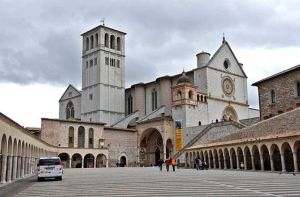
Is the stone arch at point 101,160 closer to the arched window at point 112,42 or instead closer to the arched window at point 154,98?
the arched window at point 154,98

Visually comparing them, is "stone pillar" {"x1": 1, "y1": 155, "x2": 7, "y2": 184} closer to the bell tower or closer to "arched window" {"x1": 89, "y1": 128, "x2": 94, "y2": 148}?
"arched window" {"x1": 89, "y1": 128, "x2": 94, "y2": 148}

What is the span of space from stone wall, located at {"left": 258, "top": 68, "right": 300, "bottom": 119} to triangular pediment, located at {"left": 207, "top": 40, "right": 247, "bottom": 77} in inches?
821

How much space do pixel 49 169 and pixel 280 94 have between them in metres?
26.6

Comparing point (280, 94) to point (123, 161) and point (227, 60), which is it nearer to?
point (227, 60)

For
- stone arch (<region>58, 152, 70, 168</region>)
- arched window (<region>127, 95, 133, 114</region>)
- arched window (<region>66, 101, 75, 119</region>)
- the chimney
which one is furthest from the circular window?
arched window (<region>66, 101, 75, 119</region>)

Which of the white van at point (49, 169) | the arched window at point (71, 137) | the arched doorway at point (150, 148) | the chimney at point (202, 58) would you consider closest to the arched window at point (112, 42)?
the chimney at point (202, 58)

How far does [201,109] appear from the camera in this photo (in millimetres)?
61281

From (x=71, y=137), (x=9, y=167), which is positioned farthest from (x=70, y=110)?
(x=9, y=167)

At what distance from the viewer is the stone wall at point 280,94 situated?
A: 38756 mm

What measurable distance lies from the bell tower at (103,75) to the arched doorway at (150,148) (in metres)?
10.7

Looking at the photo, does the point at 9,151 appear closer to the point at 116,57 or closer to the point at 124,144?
the point at 124,144

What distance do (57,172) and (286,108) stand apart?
84.2ft

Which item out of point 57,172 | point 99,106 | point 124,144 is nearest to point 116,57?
point 99,106

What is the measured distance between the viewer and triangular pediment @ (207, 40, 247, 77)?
214 feet
